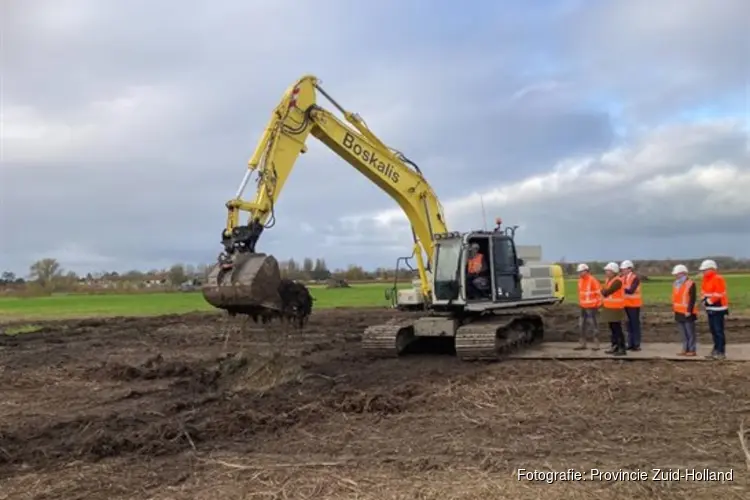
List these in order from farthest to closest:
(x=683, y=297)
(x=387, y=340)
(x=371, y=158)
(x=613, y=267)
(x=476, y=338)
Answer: (x=371, y=158) → (x=387, y=340) → (x=613, y=267) → (x=476, y=338) → (x=683, y=297)

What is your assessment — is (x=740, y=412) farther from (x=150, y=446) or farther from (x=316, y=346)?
(x=316, y=346)

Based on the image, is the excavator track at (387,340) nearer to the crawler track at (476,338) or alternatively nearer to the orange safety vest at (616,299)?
the crawler track at (476,338)

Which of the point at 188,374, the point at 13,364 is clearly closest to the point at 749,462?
the point at 188,374

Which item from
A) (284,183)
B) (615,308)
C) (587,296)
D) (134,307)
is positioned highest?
(284,183)

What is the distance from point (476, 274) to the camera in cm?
1483

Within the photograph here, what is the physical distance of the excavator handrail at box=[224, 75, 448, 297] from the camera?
13195 mm

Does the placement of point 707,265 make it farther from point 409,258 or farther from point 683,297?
point 409,258

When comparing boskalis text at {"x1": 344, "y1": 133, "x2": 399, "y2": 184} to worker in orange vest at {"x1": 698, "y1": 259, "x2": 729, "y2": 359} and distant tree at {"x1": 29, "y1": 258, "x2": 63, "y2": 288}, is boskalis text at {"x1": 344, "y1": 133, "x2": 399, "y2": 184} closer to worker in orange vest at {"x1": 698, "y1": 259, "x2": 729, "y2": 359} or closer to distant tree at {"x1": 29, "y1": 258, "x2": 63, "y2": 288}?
worker in orange vest at {"x1": 698, "y1": 259, "x2": 729, "y2": 359}

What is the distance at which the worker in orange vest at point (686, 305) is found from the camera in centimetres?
1317

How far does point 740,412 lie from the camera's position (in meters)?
9.01

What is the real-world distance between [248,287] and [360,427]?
3.71 m

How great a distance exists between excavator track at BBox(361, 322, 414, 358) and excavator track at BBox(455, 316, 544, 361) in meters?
1.31

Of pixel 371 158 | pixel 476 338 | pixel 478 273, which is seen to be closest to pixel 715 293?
pixel 476 338

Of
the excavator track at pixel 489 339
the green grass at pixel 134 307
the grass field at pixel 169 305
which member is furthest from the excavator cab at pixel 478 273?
the green grass at pixel 134 307
